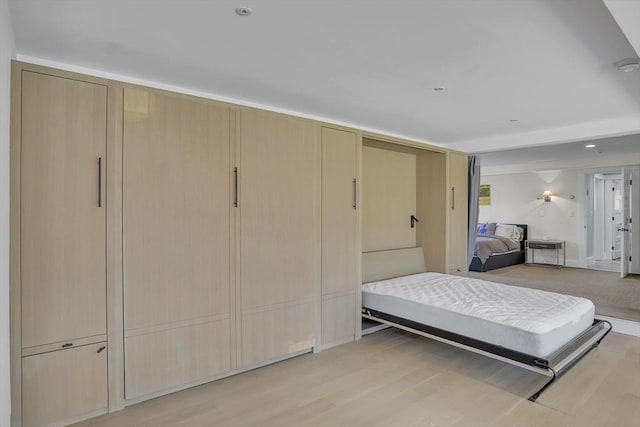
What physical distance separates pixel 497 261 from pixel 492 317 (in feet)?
18.5

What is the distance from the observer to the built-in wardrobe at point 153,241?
90.5 inches

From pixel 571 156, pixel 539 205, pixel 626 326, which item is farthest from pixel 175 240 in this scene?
pixel 539 205

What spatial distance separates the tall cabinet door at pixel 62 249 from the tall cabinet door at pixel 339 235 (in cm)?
193

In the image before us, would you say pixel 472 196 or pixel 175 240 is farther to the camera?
pixel 472 196

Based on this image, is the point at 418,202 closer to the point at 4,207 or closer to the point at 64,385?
the point at 64,385

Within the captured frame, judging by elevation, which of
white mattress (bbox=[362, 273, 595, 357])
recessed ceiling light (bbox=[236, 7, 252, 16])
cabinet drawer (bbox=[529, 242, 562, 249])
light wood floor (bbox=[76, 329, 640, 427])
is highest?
recessed ceiling light (bbox=[236, 7, 252, 16])

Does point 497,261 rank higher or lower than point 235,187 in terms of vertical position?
lower

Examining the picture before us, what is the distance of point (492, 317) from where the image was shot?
2.98 meters

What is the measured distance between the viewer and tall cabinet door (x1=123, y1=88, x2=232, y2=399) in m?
2.62

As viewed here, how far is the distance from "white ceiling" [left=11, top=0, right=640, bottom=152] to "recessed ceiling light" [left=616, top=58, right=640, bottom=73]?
6cm

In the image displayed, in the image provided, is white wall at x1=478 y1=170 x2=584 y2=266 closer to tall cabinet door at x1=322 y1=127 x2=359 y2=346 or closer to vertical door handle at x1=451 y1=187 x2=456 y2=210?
vertical door handle at x1=451 y1=187 x2=456 y2=210

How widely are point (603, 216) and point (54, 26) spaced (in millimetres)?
11085

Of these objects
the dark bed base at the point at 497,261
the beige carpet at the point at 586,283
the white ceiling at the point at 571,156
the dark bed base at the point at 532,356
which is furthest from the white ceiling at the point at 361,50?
the dark bed base at the point at 497,261

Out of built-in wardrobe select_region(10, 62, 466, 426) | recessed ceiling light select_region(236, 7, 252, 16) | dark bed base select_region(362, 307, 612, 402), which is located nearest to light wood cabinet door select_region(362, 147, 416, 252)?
built-in wardrobe select_region(10, 62, 466, 426)
